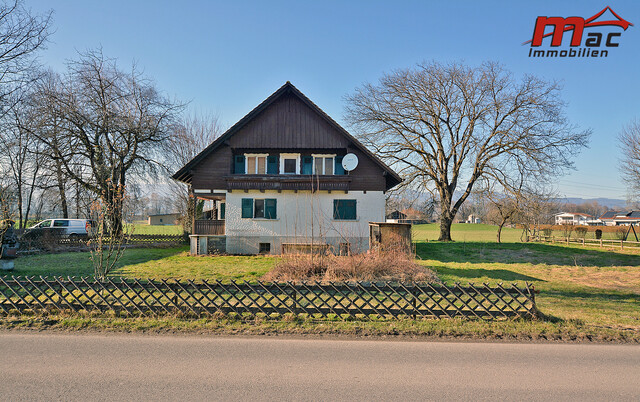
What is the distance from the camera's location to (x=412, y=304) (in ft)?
28.7

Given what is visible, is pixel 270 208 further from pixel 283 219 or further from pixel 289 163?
pixel 289 163

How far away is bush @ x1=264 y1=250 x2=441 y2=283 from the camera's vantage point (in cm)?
1232

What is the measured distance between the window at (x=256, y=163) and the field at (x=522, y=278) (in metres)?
5.29

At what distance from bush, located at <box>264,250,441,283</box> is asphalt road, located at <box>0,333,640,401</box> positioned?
499cm

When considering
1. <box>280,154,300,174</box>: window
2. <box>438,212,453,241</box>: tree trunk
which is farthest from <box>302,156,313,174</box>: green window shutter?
<box>438,212,453,241</box>: tree trunk

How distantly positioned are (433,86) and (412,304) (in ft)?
94.2

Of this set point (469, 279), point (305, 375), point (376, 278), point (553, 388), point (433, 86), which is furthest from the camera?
point (433, 86)

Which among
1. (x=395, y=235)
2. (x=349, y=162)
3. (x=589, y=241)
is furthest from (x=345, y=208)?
(x=589, y=241)

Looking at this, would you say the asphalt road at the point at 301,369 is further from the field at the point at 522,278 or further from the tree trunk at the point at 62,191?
the tree trunk at the point at 62,191

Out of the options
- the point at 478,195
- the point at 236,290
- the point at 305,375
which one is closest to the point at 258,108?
the point at 236,290

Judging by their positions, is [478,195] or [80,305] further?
[478,195]

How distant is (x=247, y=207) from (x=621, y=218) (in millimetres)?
102706

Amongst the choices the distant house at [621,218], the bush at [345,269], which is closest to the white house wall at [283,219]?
the bush at [345,269]

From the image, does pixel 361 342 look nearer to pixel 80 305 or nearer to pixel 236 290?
pixel 236 290
